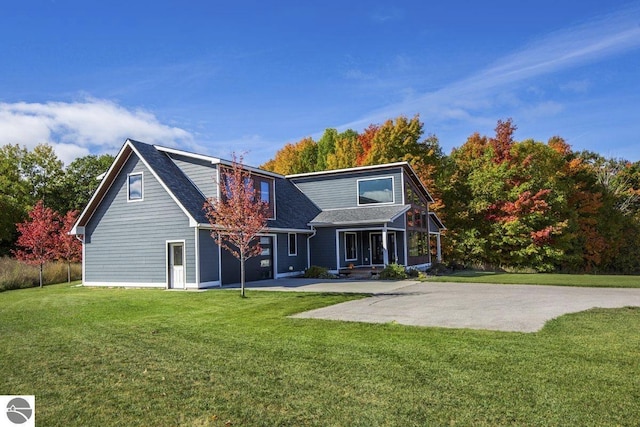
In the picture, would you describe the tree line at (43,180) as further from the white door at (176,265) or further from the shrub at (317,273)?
the shrub at (317,273)

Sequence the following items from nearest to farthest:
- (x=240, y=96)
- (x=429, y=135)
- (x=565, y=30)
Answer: (x=565, y=30) → (x=240, y=96) → (x=429, y=135)

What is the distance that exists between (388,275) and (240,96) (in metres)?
11.4

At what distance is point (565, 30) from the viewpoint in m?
15.5

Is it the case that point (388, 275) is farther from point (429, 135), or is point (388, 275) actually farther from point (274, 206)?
point (429, 135)

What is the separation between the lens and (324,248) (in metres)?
25.4

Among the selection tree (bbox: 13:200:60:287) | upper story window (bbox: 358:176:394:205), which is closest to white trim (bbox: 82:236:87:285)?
tree (bbox: 13:200:60:287)

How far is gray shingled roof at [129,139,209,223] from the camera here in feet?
60.1

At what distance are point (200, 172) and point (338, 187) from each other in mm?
10218

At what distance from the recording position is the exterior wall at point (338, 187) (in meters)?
26.1

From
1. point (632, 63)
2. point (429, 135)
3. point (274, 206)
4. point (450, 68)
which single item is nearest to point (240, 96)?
point (274, 206)

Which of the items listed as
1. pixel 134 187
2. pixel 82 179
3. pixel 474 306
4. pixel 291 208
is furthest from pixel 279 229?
pixel 82 179

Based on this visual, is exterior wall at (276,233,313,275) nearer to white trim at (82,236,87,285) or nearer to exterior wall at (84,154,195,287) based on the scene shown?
exterior wall at (84,154,195,287)

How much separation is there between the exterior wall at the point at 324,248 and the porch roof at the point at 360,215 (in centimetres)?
66

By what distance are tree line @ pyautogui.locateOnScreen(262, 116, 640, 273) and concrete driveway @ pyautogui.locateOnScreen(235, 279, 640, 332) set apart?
1683 centimetres
